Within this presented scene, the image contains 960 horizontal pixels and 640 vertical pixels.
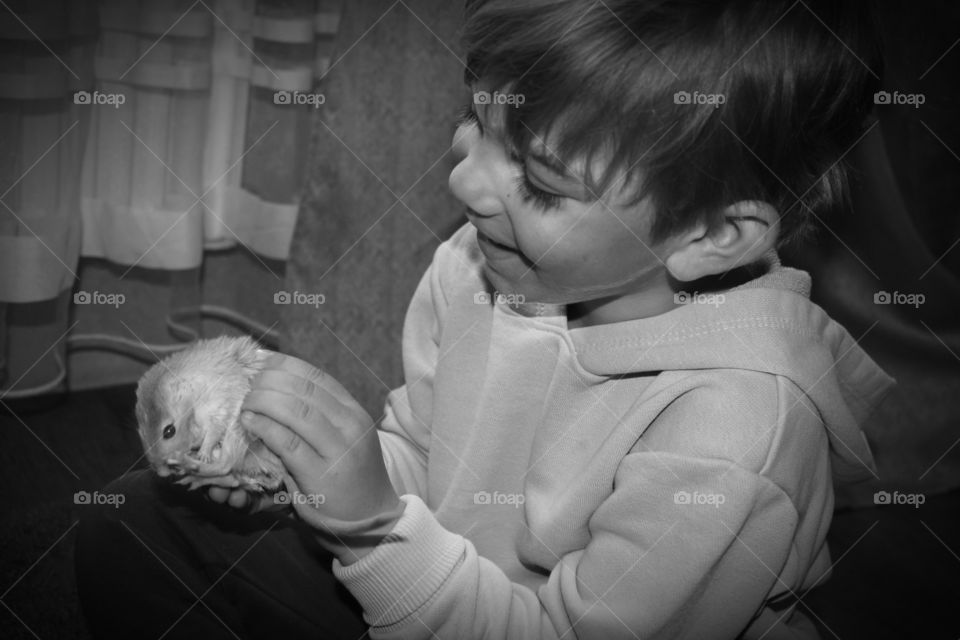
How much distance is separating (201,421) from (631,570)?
32cm

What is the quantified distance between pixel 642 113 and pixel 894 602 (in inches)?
34.4

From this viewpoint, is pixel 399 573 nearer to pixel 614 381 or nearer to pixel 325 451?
pixel 325 451

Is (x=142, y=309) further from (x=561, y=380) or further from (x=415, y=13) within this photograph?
(x=561, y=380)

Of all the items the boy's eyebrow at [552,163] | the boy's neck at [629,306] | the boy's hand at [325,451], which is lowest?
the boy's hand at [325,451]

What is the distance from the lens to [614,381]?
0.71 meters

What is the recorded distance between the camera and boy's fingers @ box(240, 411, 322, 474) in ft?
1.97

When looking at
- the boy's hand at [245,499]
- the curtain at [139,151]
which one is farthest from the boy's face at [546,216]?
the curtain at [139,151]

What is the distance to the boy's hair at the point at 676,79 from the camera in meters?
0.57

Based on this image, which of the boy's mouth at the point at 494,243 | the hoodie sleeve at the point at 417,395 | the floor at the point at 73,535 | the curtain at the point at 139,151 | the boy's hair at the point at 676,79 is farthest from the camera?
the curtain at the point at 139,151

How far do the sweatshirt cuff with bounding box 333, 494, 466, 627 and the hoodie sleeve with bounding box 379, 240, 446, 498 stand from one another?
17 centimetres

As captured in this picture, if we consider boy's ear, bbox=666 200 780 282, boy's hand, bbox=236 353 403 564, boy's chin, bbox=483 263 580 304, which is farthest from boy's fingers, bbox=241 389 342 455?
boy's ear, bbox=666 200 780 282

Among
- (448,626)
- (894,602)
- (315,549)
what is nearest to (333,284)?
(315,549)

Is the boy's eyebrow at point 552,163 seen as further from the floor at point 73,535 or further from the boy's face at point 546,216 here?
the floor at point 73,535

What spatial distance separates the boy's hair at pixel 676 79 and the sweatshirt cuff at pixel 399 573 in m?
0.30
